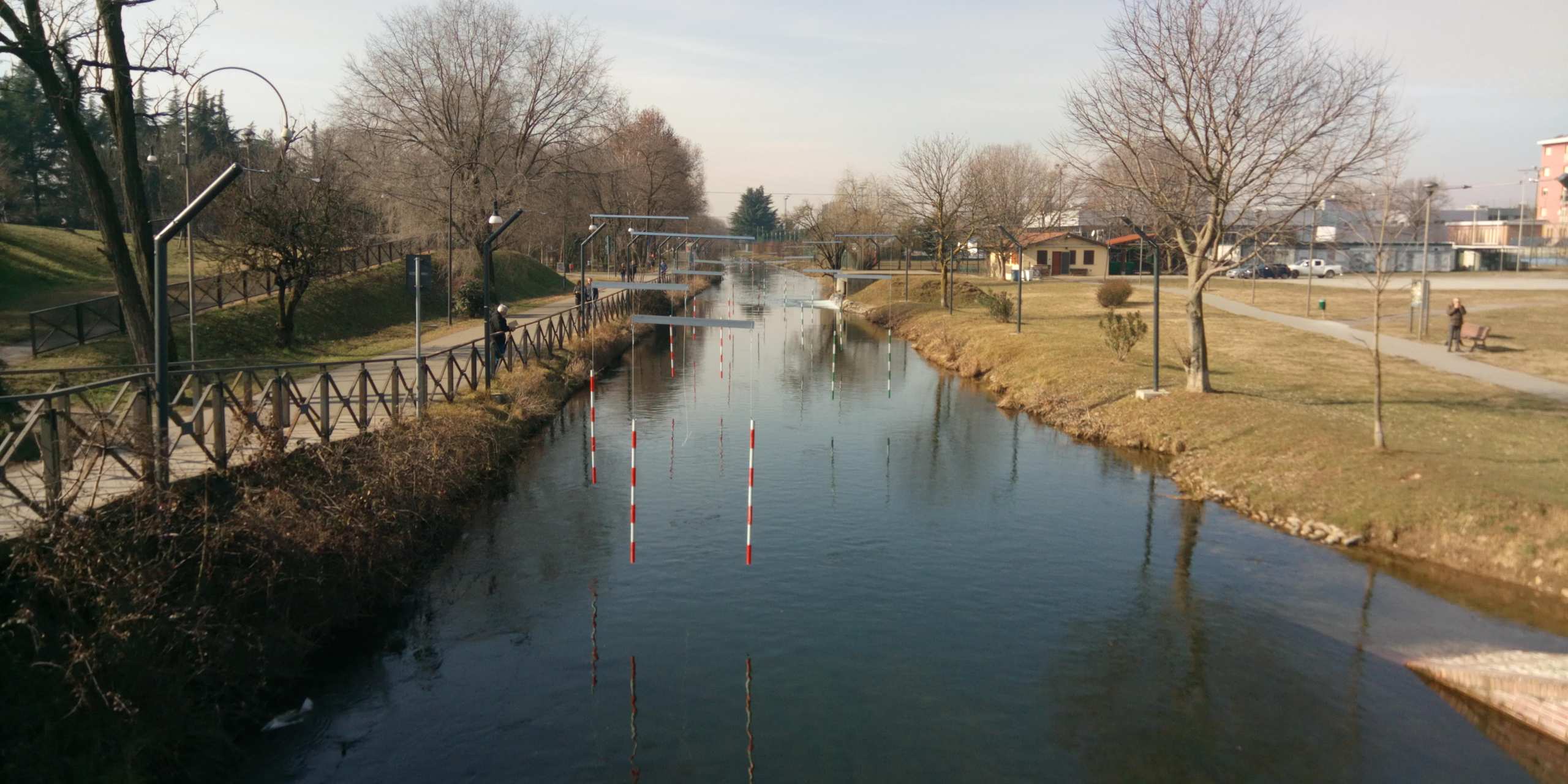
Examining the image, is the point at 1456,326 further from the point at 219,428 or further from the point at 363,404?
the point at 219,428

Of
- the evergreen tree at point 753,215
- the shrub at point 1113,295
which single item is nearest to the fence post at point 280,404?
the shrub at point 1113,295

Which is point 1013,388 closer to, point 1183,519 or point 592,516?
point 1183,519

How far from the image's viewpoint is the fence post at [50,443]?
8.04m

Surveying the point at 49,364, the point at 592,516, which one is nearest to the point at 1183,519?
the point at 592,516

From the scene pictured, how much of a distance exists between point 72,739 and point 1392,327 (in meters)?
36.8

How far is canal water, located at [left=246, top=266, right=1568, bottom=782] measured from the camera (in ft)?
27.7

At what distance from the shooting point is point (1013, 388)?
87.5 feet

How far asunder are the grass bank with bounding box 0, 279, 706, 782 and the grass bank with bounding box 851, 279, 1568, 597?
12683 millimetres

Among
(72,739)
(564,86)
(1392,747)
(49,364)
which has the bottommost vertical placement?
(1392,747)

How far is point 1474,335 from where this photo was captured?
87.7ft

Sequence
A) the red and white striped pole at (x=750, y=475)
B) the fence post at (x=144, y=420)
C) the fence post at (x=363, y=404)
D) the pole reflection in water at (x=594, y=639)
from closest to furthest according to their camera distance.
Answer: the fence post at (x=144, y=420) → the pole reflection in water at (x=594, y=639) → the red and white striped pole at (x=750, y=475) → the fence post at (x=363, y=404)

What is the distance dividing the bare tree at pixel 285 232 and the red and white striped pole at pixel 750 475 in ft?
42.9

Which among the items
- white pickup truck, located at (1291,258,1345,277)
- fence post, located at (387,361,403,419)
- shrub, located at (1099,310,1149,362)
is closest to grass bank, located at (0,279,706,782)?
fence post, located at (387,361,403,419)

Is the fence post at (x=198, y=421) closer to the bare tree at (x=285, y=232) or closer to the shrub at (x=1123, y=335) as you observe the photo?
the bare tree at (x=285, y=232)
